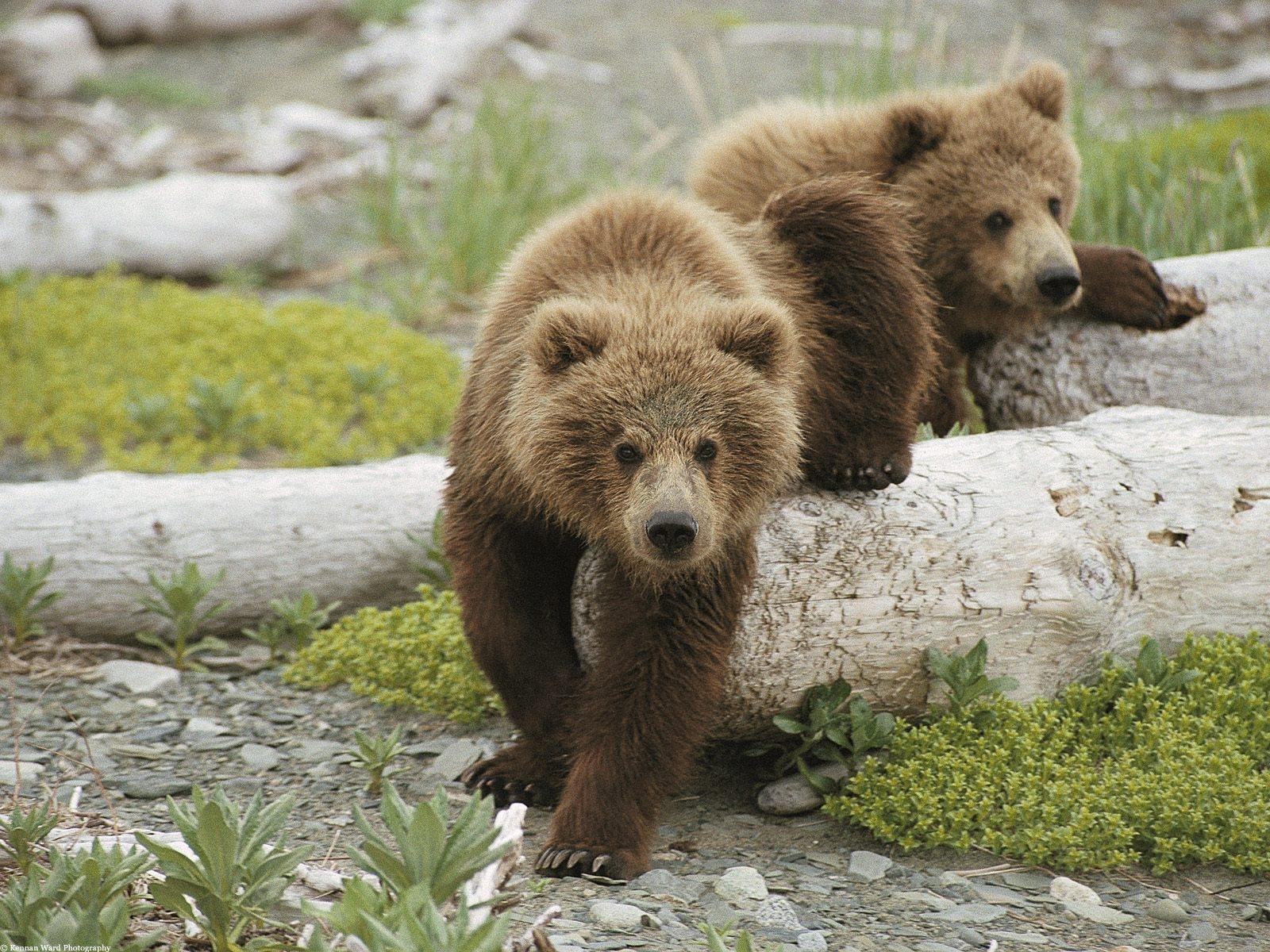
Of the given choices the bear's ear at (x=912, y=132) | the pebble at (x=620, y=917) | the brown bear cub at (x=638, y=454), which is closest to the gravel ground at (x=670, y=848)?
the pebble at (x=620, y=917)

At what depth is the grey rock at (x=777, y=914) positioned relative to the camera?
123 inches

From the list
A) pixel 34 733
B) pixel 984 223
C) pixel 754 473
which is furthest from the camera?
pixel 984 223

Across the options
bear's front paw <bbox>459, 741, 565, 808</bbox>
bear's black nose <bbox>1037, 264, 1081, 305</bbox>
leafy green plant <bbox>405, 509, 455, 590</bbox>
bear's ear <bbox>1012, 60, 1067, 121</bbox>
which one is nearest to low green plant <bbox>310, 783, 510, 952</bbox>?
bear's front paw <bbox>459, 741, 565, 808</bbox>

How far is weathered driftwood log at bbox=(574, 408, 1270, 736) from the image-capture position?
393cm

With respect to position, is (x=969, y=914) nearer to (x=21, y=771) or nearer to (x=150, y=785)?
(x=150, y=785)

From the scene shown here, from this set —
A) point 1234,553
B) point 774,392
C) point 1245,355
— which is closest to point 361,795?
point 774,392

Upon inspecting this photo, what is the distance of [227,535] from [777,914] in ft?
9.21

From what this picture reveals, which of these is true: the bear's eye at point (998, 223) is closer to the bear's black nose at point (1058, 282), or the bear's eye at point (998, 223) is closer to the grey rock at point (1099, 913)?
the bear's black nose at point (1058, 282)

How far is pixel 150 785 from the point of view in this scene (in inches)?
153

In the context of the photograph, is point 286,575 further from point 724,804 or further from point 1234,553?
point 1234,553

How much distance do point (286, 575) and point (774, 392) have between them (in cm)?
233

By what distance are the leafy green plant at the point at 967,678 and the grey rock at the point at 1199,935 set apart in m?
0.84

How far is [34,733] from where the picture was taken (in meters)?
4.22

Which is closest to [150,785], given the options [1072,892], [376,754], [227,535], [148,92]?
[376,754]
